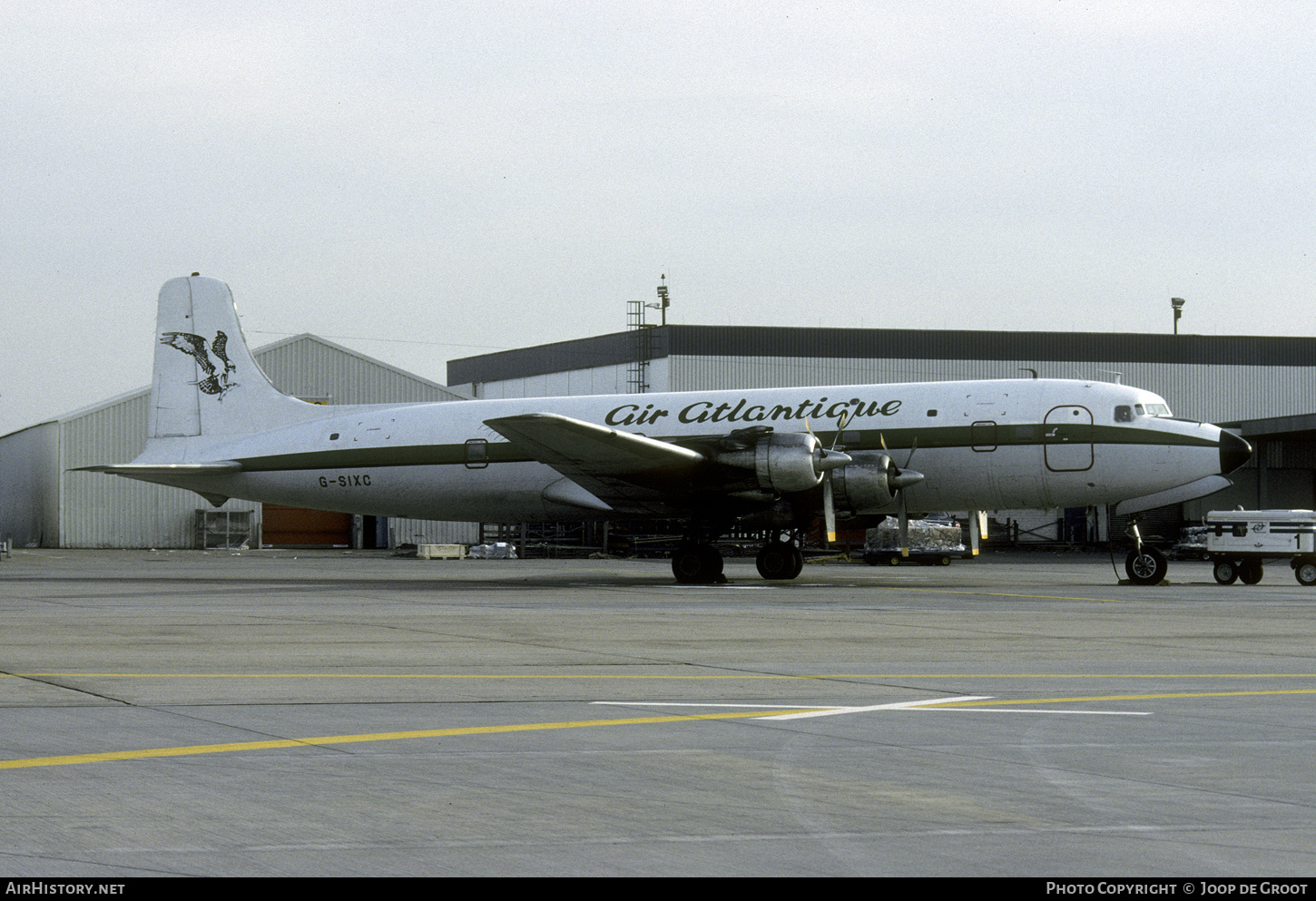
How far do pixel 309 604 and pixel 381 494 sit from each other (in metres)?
11.0

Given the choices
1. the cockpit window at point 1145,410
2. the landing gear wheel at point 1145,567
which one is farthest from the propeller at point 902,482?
the landing gear wheel at point 1145,567

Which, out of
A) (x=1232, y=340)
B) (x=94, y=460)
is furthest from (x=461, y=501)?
(x=1232, y=340)

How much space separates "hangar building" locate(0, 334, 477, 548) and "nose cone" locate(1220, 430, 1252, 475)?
42.7 meters

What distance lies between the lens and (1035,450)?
94.2ft

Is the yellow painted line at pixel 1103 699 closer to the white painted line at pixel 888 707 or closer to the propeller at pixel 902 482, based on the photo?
the white painted line at pixel 888 707

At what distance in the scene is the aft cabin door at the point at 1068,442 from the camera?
28.6 meters

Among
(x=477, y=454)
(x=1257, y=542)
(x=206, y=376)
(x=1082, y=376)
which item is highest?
(x=1082, y=376)

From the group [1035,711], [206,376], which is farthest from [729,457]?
[1035,711]

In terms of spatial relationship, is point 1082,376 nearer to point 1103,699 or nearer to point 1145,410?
point 1145,410

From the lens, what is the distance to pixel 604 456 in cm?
2811

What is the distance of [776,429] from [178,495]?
42.8 metres

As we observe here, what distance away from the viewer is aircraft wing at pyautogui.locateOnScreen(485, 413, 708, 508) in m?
26.8

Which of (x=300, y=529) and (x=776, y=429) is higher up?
(x=776, y=429)
